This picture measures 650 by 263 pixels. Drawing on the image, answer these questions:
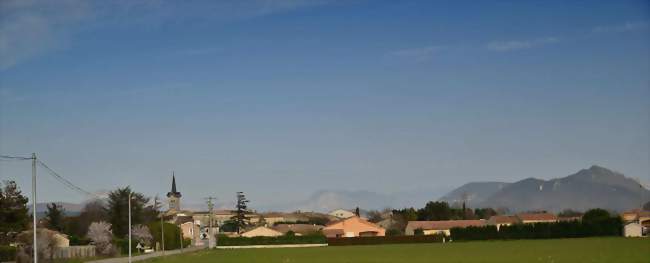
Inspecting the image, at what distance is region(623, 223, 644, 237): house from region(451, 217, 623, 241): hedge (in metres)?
2.18

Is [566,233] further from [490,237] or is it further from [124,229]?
[124,229]

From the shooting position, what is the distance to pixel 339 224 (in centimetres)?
14150

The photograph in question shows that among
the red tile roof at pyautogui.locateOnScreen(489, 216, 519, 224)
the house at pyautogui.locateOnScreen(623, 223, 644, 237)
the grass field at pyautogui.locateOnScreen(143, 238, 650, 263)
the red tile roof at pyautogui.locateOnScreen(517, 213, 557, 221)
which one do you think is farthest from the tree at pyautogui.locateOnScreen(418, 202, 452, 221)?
the grass field at pyautogui.locateOnScreen(143, 238, 650, 263)

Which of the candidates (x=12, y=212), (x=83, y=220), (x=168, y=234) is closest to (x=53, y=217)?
(x=83, y=220)

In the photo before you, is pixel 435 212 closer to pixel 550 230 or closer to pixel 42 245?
pixel 550 230

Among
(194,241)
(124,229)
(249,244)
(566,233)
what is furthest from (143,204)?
(566,233)

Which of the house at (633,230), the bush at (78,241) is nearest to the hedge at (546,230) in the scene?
the house at (633,230)

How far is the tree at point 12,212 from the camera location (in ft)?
204

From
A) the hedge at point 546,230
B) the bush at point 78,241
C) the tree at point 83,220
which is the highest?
the tree at point 83,220

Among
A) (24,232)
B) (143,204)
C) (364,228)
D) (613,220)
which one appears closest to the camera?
(24,232)

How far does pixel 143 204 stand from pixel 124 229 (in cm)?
1361

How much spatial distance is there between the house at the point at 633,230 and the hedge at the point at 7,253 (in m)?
66.9

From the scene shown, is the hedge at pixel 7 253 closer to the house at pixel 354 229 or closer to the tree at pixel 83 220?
the tree at pixel 83 220

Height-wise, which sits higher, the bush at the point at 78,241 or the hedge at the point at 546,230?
the bush at the point at 78,241
